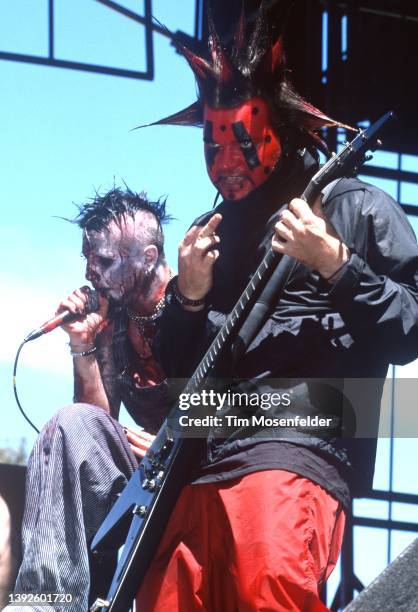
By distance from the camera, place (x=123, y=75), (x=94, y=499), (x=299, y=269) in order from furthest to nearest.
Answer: (x=123, y=75) < (x=94, y=499) < (x=299, y=269)

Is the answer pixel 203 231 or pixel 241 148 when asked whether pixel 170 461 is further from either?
pixel 241 148

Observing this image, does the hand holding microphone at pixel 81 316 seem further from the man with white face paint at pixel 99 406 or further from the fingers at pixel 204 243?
Result: the fingers at pixel 204 243

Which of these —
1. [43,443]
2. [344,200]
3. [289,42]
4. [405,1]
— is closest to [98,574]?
[43,443]

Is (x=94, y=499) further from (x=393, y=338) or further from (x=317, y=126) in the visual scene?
(x=317, y=126)

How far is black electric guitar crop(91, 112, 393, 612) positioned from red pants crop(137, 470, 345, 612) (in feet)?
0.10

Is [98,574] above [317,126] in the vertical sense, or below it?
below

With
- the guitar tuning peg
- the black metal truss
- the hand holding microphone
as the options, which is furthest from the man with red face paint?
the black metal truss

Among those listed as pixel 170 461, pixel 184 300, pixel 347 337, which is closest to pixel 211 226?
pixel 184 300

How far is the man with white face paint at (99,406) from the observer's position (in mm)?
2742

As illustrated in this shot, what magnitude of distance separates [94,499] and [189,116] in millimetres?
1019

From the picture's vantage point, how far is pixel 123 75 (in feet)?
11.4

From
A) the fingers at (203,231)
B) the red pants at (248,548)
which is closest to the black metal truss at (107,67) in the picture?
the fingers at (203,231)

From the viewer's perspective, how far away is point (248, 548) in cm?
234

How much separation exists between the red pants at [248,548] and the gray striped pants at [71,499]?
0.77 feet
